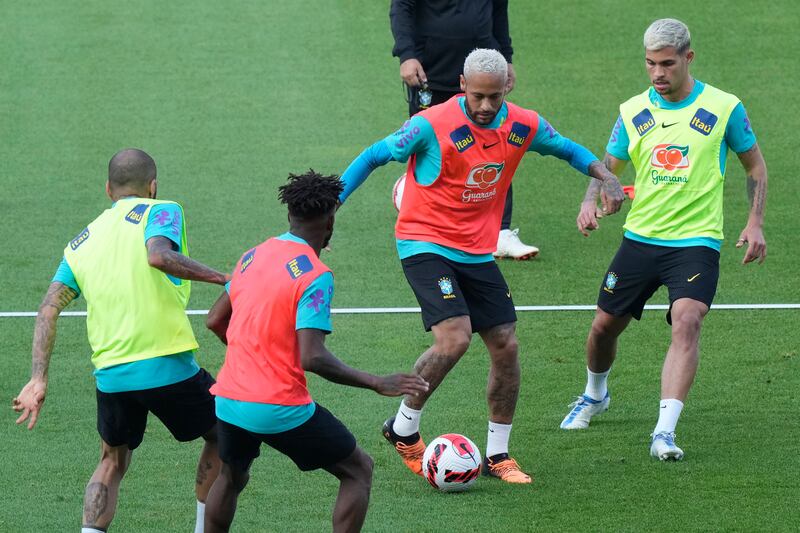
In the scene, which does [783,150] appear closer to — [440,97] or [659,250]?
[440,97]

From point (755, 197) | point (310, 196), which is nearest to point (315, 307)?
point (310, 196)

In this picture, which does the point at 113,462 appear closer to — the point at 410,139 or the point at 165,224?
the point at 165,224

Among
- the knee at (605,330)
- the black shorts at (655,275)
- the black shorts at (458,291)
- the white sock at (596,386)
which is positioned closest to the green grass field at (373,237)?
the white sock at (596,386)

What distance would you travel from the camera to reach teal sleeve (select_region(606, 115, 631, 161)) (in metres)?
Result: 8.48

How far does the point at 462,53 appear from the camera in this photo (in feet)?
37.9

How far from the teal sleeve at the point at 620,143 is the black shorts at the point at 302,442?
3.12m

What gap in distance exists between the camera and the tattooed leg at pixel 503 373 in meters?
7.72

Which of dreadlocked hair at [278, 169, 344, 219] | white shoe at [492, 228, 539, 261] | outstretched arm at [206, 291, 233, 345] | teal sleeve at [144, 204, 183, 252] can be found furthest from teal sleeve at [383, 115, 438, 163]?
white shoe at [492, 228, 539, 261]

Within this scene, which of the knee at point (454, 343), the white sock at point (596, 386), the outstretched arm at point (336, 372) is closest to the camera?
the outstretched arm at point (336, 372)

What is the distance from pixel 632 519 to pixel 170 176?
8.20 metres

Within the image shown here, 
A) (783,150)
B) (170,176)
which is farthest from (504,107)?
(783,150)

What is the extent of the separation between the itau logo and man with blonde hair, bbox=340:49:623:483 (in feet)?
1.64

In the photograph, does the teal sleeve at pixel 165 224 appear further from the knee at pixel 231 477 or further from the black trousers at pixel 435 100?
the black trousers at pixel 435 100

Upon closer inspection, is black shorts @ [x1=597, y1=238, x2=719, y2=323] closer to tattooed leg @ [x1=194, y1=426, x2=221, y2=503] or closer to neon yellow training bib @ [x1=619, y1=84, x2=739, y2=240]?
neon yellow training bib @ [x1=619, y1=84, x2=739, y2=240]
